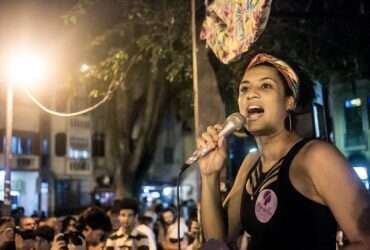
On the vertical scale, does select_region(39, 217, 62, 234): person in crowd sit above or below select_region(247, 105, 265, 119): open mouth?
below

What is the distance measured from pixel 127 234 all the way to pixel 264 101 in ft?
20.2

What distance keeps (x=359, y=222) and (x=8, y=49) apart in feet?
37.7

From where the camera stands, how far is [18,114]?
31.3 m

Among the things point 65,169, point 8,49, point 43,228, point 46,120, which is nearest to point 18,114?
point 46,120

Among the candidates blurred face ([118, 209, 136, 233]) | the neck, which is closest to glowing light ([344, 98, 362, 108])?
blurred face ([118, 209, 136, 233])

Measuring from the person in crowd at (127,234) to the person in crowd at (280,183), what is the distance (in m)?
5.59

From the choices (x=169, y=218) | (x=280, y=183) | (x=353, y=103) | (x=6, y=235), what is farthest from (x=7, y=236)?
(x=353, y=103)

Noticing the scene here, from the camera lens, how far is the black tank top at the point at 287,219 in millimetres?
2365

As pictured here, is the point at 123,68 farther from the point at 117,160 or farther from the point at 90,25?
the point at 117,160

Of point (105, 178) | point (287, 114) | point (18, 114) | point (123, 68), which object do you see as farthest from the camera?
point (105, 178)

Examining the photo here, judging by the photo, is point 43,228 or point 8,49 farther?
point 8,49

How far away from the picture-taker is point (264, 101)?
104 inches

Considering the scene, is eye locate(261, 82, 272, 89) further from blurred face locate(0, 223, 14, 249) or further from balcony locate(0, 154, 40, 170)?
balcony locate(0, 154, 40, 170)

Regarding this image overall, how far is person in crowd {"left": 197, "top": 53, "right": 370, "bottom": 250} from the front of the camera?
228 centimetres
